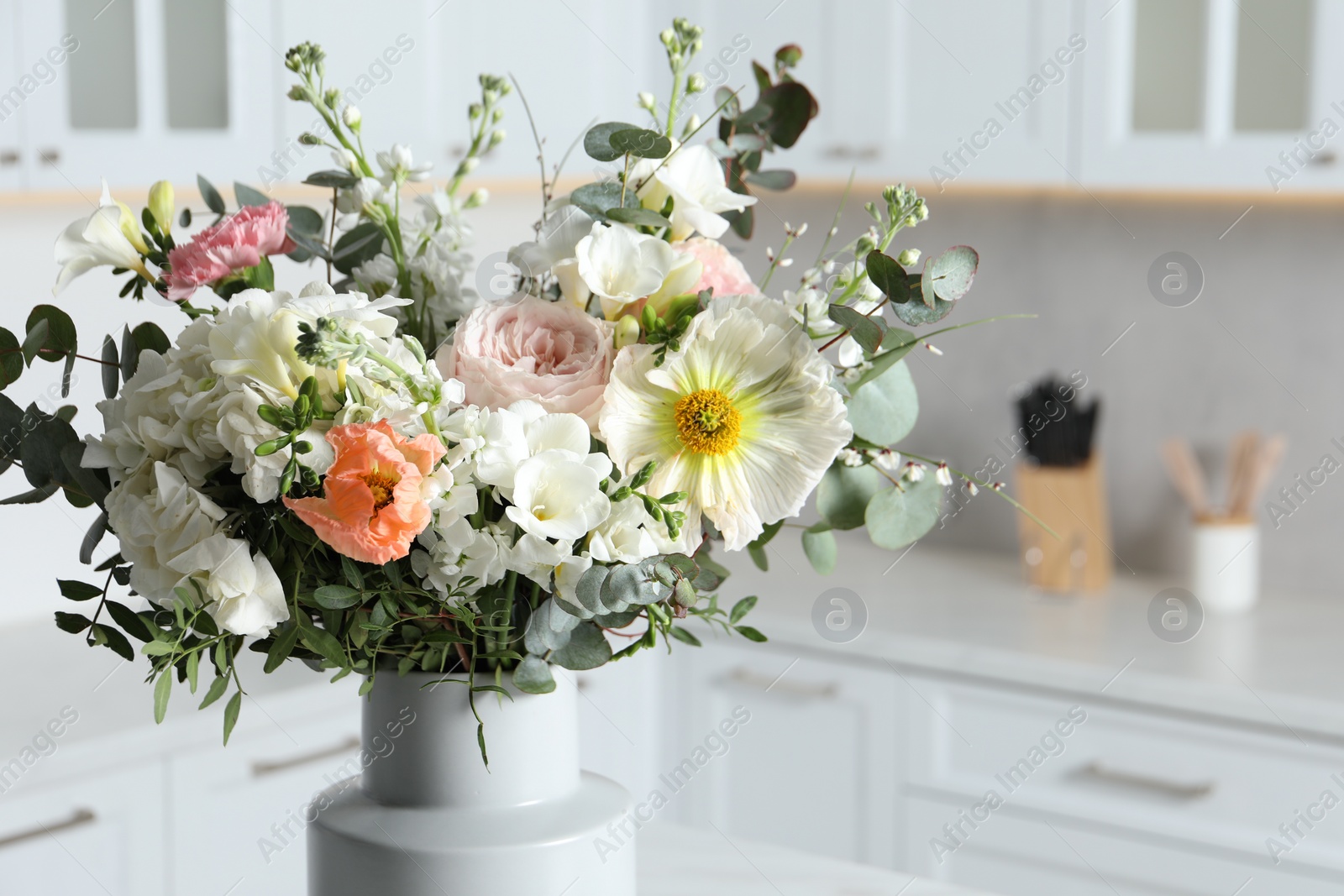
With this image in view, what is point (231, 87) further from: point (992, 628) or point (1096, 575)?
point (1096, 575)

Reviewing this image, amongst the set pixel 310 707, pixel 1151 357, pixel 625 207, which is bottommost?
pixel 310 707

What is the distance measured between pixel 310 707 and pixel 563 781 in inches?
50.9

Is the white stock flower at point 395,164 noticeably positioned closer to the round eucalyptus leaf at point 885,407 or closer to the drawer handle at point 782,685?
the round eucalyptus leaf at point 885,407

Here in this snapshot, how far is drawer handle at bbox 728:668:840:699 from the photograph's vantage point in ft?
7.52

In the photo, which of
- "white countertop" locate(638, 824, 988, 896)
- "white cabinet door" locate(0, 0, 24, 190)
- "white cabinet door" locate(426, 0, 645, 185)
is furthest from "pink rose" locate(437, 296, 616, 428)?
"white cabinet door" locate(426, 0, 645, 185)

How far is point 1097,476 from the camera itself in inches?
97.4

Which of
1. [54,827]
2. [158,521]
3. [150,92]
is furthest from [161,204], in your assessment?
[150,92]

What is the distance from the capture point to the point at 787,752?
2379 millimetres

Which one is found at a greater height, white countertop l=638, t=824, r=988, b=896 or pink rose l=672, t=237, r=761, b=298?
pink rose l=672, t=237, r=761, b=298

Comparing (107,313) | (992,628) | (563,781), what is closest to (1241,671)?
(992,628)

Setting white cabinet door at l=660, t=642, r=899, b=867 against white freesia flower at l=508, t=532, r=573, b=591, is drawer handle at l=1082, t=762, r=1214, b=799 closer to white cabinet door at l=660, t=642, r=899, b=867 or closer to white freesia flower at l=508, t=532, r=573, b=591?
white cabinet door at l=660, t=642, r=899, b=867

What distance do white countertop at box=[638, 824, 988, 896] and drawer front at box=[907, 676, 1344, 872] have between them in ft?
3.41

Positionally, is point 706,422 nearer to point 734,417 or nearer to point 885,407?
point 734,417

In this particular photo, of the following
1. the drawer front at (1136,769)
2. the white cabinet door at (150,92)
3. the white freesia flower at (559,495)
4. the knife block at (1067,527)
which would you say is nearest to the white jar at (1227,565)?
the knife block at (1067,527)
